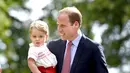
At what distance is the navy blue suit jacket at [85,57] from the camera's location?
29.3 feet

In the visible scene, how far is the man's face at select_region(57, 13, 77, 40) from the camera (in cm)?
871

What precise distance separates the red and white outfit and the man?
0.18 m

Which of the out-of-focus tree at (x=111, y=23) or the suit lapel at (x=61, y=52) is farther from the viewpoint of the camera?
the out-of-focus tree at (x=111, y=23)

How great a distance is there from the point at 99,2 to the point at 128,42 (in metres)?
2.88

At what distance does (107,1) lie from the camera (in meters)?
23.6

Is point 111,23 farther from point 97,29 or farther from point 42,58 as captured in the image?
point 42,58

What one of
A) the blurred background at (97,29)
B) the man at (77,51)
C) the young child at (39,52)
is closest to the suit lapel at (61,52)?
the man at (77,51)

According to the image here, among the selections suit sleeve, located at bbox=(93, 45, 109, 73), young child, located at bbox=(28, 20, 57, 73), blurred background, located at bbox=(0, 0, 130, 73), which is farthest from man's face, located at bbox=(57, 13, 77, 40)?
blurred background, located at bbox=(0, 0, 130, 73)

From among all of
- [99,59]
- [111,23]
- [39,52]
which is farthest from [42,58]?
[111,23]

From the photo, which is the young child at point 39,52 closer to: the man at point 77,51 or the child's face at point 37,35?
the child's face at point 37,35

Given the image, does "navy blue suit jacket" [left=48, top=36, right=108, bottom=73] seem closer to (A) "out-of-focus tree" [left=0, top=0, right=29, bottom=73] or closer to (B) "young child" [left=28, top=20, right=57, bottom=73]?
(B) "young child" [left=28, top=20, right=57, bottom=73]

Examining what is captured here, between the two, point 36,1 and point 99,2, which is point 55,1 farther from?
point 99,2

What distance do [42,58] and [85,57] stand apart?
1.69ft

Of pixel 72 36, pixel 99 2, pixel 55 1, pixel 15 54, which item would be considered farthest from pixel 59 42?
pixel 55 1
